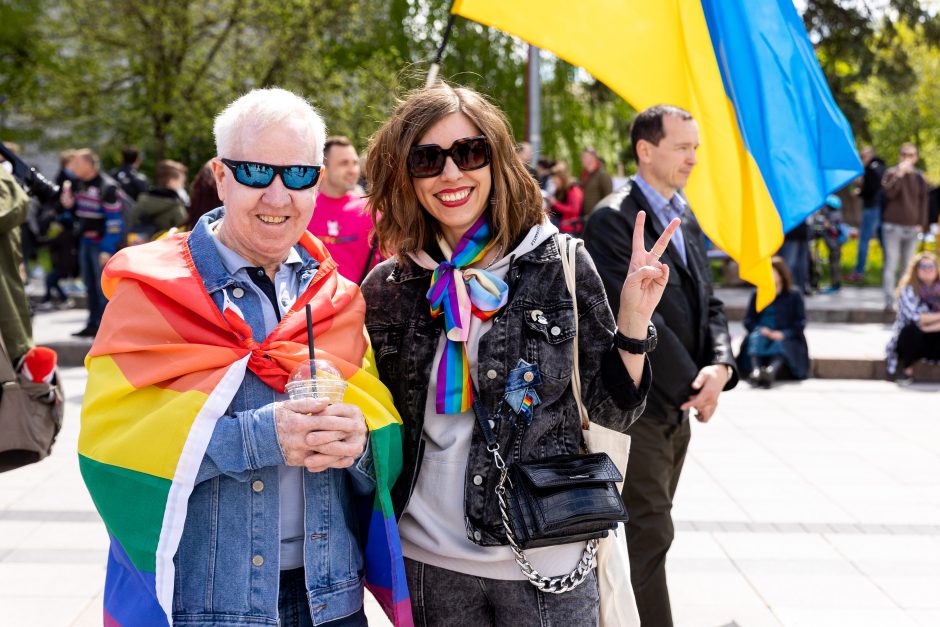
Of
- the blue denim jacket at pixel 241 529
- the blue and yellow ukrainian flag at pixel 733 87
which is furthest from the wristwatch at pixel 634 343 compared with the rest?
the blue and yellow ukrainian flag at pixel 733 87

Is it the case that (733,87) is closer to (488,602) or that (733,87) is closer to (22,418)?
(488,602)

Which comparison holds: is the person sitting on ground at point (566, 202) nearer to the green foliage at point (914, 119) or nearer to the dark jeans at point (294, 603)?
the dark jeans at point (294, 603)

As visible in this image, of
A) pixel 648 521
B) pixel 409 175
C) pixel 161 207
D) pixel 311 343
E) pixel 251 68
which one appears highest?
pixel 251 68

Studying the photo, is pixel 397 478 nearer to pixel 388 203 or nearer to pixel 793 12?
pixel 388 203

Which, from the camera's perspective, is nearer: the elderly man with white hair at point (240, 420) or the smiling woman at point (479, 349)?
the elderly man with white hair at point (240, 420)

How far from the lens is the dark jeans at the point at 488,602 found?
96.7 inches

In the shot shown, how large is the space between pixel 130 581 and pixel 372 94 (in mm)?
15595

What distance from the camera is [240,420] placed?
2.17m

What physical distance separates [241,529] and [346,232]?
12.1ft

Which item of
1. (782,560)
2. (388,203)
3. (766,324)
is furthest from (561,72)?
(388,203)

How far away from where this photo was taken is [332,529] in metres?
2.33

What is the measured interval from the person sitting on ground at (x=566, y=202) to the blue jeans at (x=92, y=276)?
5.71 m

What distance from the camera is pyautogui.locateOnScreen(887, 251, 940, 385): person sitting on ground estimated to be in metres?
10.4

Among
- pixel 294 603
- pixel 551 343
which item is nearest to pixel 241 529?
pixel 294 603
